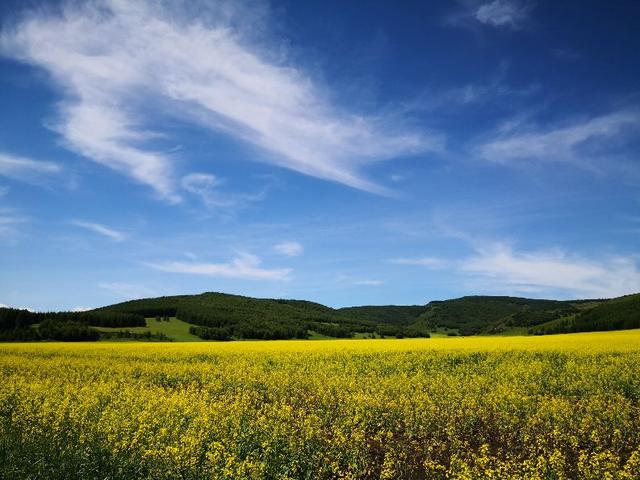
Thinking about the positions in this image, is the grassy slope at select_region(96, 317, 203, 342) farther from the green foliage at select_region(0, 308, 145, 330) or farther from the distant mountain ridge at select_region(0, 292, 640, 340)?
the green foliage at select_region(0, 308, 145, 330)

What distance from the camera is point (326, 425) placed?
15281mm

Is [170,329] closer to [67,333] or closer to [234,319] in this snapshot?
[234,319]

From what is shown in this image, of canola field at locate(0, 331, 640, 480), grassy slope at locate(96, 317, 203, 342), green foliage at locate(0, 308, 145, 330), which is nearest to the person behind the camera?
canola field at locate(0, 331, 640, 480)

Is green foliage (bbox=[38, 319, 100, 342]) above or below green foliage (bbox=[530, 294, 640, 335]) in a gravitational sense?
below

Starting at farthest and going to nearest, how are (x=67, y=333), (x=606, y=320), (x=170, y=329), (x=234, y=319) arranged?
(x=234, y=319), (x=170, y=329), (x=606, y=320), (x=67, y=333)

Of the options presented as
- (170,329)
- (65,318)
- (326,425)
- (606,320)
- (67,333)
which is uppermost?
(606,320)

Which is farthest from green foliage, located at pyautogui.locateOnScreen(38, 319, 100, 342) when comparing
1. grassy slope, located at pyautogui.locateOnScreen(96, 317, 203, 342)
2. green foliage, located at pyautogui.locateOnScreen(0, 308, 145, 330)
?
grassy slope, located at pyautogui.locateOnScreen(96, 317, 203, 342)

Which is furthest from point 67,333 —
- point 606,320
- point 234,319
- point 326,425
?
point 606,320

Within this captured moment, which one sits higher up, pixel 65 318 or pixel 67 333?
pixel 65 318

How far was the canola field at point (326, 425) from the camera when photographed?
32.4ft

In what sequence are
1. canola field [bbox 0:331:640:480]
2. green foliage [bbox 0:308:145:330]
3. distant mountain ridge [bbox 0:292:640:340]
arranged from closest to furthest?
canola field [bbox 0:331:640:480]
distant mountain ridge [bbox 0:292:640:340]
green foliage [bbox 0:308:145:330]

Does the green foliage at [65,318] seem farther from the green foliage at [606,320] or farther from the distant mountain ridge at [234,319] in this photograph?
the green foliage at [606,320]

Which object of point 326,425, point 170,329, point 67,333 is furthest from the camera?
point 170,329

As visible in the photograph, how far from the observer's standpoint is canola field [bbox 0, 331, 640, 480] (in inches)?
389
